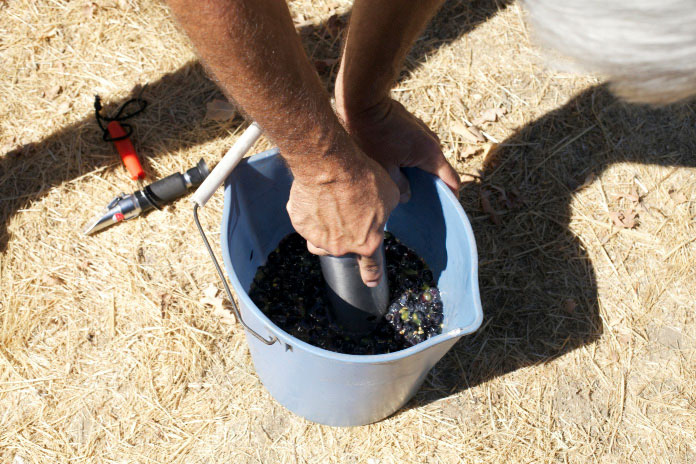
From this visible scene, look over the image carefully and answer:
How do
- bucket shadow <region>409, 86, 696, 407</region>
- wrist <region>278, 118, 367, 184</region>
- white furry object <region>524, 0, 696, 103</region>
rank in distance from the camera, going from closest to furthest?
white furry object <region>524, 0, 696, 103</region> → wrist <region>278, 118, 367, 184</region> → bucket shadow <region>409, 86, 696, 407</region>

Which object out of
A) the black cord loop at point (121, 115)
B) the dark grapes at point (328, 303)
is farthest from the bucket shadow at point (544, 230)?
the black cord loop at point (121, 115)

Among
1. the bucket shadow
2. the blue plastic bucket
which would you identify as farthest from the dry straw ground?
the blue plastic bucket

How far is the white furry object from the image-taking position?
0.71 meters

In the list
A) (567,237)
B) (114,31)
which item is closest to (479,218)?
(567,237)

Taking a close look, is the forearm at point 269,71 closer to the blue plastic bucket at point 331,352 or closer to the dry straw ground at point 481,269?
the blue plastic bucket at point 331,352

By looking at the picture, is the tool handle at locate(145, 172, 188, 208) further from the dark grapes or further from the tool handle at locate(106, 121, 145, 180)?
the dark grapes

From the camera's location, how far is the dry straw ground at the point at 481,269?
6.27 feet

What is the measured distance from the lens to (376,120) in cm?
161

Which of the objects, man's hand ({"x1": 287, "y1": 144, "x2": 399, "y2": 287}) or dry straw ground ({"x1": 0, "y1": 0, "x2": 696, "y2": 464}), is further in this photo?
dry straw ground ({"x1": 0, "y1": 0, "x2": 696, "y2": 464})

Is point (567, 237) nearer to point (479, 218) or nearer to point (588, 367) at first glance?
point (479, 218)

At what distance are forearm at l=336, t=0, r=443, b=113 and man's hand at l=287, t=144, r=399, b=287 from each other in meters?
0.34

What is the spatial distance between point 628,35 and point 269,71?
560 mm

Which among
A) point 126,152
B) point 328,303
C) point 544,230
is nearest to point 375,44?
point 328,303

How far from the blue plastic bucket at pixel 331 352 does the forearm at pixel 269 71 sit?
0.38 metres
